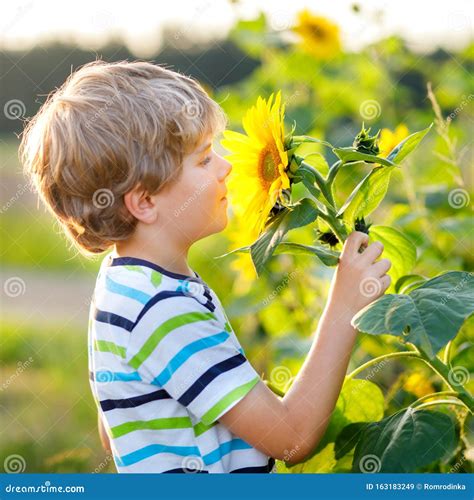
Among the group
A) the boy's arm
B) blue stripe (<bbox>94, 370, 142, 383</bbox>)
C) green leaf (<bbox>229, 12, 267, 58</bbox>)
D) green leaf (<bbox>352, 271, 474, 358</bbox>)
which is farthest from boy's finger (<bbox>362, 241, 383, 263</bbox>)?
green leaf (<bbox>229, 12, 267, 58</bbox>)

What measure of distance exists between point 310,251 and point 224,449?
10.8 inches

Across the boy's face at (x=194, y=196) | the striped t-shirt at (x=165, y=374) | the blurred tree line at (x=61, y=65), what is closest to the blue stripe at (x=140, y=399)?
the striped t-shirt at (x=165, y=374)

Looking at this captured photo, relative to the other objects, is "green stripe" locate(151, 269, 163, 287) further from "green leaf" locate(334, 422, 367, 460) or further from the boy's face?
"green leaf" locate(334, 422, 367, 460)

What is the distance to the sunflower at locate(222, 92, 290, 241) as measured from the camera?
3.44ft

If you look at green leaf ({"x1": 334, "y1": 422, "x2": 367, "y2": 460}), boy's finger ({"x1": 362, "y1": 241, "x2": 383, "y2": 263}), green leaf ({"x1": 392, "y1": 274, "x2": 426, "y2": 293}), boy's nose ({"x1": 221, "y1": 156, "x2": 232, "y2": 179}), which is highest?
boy's nose ({"x1": 221, "y1": 156, "x2": 232, "y2": 179})

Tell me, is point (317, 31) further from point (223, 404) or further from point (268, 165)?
point (223, 404)

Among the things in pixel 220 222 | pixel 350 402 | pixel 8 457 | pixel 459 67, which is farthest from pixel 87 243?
pixel 459 67

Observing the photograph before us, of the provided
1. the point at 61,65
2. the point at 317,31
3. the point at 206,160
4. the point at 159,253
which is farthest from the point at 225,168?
the point at 61,65

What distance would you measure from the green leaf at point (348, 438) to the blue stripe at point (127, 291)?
32 cm

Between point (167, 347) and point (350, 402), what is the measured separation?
288 millimetres

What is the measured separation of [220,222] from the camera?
3.94ft

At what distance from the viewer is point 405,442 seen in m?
1.08

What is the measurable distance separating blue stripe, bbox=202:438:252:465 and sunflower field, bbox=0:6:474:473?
7 cm

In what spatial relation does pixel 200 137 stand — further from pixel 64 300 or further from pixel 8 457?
pixel 64 300
